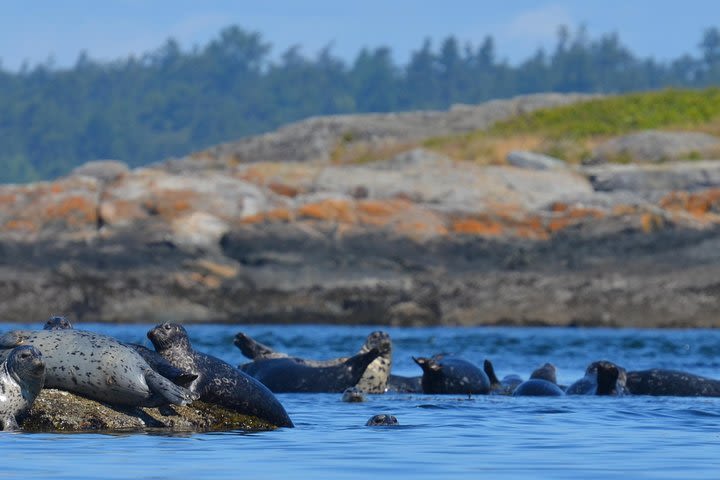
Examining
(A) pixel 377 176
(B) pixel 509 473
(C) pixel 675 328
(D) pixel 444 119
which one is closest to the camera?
(B) pixel 509 473

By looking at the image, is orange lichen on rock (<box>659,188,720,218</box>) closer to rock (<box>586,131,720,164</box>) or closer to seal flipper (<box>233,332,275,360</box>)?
rock (<box>586,131,720,164</box>)

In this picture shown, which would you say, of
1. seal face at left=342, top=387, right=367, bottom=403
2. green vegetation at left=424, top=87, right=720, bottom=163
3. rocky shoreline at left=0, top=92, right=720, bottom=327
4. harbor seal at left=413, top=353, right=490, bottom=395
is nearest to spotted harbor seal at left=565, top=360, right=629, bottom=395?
harbor seal at left=413, top=353, right=490, bottom=395

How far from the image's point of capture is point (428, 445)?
11.2 meters

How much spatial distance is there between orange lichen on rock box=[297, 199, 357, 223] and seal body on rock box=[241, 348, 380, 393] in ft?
89.2

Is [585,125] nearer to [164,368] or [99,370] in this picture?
[164,368]

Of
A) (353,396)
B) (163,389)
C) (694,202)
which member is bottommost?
(353,396)

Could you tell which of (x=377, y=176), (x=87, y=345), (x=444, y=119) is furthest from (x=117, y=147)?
(x=87, y=345)

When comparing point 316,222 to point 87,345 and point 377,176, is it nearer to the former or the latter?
point 377,176

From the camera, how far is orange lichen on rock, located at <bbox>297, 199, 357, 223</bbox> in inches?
1738

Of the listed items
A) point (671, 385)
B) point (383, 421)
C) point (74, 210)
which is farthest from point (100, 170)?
point (383, 421)

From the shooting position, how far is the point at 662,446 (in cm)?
1138

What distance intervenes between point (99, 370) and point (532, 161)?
1791 inches

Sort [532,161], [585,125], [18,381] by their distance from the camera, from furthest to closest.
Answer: [585,125], [532,161], [18,381]

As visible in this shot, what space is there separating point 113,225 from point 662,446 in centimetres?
3505
